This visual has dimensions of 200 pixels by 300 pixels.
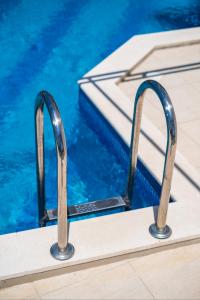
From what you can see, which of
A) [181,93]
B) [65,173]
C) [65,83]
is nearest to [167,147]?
[65,173]

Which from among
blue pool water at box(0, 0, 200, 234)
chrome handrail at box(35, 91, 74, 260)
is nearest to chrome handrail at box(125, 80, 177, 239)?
chrome handrail at box(35, 91, 74, 260)

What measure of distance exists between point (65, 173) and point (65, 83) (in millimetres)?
4449

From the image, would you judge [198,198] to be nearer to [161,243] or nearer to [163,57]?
[161,243]

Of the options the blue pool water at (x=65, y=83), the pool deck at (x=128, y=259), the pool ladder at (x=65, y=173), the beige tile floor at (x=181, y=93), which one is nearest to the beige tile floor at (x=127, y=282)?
the pool deck at (x=128, y=259)

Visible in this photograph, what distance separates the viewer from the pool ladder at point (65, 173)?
2.52 meters

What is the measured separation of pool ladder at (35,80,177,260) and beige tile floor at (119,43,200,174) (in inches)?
46.0

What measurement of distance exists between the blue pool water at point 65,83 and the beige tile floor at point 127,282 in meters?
1.07

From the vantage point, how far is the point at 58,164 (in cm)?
252

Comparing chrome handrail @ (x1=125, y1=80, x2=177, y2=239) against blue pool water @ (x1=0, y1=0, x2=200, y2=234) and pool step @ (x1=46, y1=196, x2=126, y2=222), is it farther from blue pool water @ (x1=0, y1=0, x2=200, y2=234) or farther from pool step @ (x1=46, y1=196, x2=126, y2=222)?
blue pool water @ (x1=0, y1=0, x2=200, y2=234)

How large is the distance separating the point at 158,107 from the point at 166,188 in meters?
2.47

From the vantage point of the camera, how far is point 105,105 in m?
5.16

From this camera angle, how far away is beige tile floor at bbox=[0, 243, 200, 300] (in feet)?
9.10

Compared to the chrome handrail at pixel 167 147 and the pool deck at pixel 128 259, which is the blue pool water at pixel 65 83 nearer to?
the pool deck at pixel 128 259

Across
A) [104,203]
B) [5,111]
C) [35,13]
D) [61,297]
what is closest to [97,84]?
[5,111]
